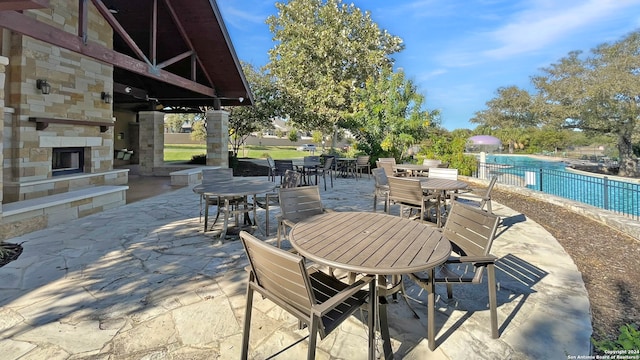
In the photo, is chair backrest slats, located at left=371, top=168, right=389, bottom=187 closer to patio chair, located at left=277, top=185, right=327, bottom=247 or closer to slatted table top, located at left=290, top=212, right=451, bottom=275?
patio chair, located at left=277, top=185, right=327, bottom=247

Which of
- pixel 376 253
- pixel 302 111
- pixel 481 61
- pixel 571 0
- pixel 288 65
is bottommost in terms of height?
pixel 376 253

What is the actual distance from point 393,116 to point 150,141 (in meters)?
9.40

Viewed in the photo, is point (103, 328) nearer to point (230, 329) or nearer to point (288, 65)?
point (230, 329)

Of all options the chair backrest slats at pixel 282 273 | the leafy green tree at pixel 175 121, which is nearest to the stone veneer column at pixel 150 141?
the chair backrest slats at pixel 282 273

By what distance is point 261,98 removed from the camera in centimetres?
1341

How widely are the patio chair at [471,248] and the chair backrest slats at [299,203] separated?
4.61 ft

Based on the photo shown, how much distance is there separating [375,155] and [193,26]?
843 cm

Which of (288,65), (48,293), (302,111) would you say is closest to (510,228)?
(48,293)

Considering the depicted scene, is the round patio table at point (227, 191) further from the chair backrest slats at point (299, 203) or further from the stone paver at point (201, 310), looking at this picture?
the chair backrest slats at point (299, 203)

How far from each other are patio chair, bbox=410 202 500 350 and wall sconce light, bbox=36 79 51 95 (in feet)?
21.1

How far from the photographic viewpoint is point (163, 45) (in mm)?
8398

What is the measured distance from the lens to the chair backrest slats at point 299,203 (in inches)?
128

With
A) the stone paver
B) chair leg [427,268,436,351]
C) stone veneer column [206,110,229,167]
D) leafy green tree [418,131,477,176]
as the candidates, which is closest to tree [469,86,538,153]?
leafy green tree [418,131,477,176]

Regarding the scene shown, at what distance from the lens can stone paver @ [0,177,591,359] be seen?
6.40ft
